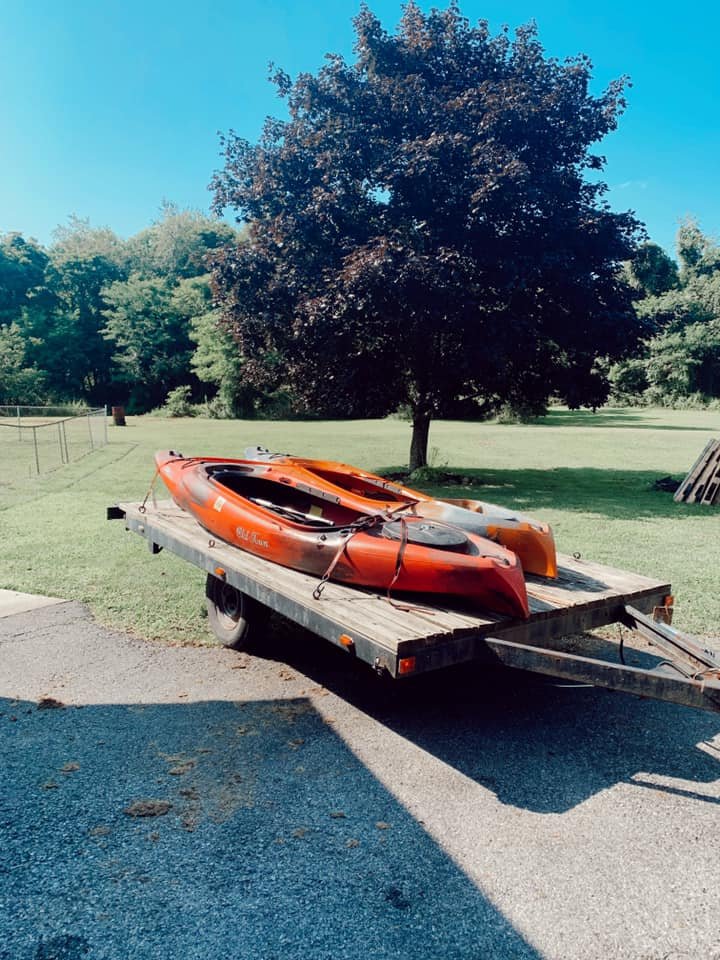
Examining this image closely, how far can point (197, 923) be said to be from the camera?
2.24 meters

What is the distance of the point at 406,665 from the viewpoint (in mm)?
2980

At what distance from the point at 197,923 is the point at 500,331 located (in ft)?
35.6

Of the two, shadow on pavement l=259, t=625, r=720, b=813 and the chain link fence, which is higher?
shadow on pavement l=259, t=625, r=720, b=813

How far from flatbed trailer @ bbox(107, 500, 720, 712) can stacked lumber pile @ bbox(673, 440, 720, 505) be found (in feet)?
25.3

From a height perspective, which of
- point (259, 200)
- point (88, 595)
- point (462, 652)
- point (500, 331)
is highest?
point (259, 200)

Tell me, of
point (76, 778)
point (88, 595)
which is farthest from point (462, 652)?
point (88, 595)

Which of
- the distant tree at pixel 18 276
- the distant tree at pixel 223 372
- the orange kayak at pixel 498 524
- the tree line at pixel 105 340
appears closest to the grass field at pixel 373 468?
the orange kayak at pixel 498 524

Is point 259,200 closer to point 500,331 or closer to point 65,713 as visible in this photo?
point 500,331

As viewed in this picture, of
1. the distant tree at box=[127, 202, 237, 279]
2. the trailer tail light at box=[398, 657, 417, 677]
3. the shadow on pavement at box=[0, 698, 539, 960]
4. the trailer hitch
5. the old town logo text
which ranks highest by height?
the distant tree at box=[127, 202, 237, 279]

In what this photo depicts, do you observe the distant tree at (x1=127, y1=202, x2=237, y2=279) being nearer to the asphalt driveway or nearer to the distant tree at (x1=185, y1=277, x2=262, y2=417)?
the distant tree at (x1=185, y1=277, x2=262, y2=417)

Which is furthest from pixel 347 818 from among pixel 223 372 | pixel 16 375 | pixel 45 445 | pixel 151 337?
pixel 151 337

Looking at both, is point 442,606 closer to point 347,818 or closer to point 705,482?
point 347,818

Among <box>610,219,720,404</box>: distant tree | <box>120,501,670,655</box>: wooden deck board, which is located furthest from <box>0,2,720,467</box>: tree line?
<box>610,219,720,404</box>: distant tree

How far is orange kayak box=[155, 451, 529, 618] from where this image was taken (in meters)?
3.46
